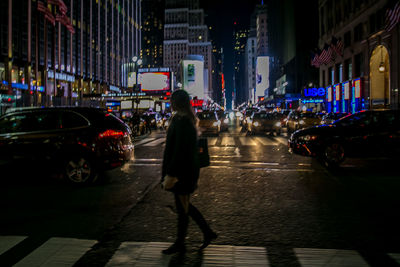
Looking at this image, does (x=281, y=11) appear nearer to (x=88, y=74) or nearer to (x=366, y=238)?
(x=88, y=74)

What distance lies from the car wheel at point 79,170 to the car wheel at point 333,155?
19.8ft

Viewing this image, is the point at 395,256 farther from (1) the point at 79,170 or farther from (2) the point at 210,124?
(2) the point at 210,124

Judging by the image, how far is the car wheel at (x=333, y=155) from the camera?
1070 centimetres

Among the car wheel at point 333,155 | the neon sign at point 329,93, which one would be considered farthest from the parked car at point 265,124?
the neon sign at point 329,93

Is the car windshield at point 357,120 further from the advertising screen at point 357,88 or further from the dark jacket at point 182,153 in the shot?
the advertising screen at point 357,88

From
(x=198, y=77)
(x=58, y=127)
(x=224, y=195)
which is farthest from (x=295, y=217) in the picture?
(x=198, y=77)

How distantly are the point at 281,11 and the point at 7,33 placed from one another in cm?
6940

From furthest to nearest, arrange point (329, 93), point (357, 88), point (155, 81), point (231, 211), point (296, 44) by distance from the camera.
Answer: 1. point (155, 81)
2. point (296, 44)
3. point (329, 93)
4. point (357, 88)
5. point (231, 211)

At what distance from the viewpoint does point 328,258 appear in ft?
13.7

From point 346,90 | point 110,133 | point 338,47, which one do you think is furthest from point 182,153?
point 346,90

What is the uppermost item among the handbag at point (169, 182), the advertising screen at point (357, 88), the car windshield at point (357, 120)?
the advertising screen at point (357, 88)

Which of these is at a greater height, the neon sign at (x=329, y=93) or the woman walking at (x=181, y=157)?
the neon sign at (x=329, y=93)

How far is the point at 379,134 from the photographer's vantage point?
420 inches

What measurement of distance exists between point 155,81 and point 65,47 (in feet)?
71.9
